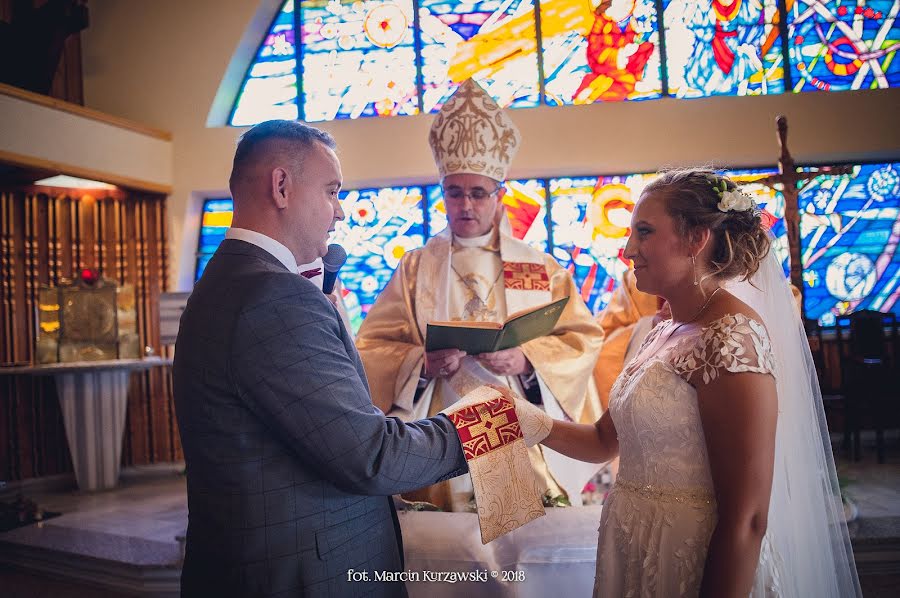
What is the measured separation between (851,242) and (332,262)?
6.84 metres

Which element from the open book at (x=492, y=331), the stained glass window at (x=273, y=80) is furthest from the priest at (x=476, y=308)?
the stained glass window at (x=273, y=80)

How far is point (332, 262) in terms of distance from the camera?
6.62 feet

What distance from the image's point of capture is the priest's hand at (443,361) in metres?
2.42

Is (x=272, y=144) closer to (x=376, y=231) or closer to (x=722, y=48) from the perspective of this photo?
(x=376, y=231)

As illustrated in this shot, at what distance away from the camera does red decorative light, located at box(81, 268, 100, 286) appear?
20.6 ft

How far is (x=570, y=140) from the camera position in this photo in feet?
22.1

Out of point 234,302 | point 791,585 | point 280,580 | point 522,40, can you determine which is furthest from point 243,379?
point 522,40

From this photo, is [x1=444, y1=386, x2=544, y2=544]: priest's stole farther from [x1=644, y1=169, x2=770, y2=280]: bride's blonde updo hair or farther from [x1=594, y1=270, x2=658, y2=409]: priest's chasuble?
[x1=594, y1=270, x2=658, y2=409]: priest's chasuble

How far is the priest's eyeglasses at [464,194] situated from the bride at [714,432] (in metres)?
1.38

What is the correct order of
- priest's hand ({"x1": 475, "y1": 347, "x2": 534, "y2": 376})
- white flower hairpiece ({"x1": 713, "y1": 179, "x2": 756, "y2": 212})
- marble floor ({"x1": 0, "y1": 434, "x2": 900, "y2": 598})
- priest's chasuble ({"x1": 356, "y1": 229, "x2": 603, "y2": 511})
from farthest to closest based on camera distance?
marble floor ({"x1": 0, "y1": 434, "x2": 900, "y2": 598})
priest's chasuble ({"x1": 356, "y1": 229, "x2": 603, "y2": 511})
priest's hand ({"x1": 475, "y1": 347, "x2": 534, "y2": 376})
white flower hairpiece ({"x1": 713, "y1": 179, "x2": 756, "y2": 212})

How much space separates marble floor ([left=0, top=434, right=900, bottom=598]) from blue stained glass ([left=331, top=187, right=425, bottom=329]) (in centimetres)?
284

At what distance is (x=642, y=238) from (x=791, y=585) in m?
0.93

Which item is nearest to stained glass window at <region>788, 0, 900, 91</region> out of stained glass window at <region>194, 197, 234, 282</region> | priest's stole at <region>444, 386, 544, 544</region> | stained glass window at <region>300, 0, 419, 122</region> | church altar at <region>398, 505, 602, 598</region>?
stained glass window at <region>300, 0, 419, 122</region>

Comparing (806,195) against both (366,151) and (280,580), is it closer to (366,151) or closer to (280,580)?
(366,151)
